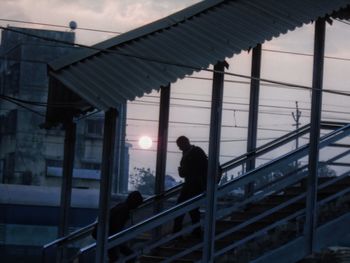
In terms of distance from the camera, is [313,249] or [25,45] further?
[25,45]

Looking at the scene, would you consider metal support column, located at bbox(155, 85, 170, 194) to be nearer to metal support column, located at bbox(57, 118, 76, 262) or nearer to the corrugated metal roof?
metal support column, located at bbox(57, 118, 76, 262)

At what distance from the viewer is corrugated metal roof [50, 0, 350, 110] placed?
9.49 metres

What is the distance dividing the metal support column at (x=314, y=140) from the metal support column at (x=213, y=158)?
1188 millimetres

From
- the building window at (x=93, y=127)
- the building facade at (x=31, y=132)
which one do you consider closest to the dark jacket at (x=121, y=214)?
the building facade at (x=31, y=132)

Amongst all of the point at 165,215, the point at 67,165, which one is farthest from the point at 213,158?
the point at 67,165

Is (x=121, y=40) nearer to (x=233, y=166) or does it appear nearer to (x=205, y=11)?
(x=205, y=11)

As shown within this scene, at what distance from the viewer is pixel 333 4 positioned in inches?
425

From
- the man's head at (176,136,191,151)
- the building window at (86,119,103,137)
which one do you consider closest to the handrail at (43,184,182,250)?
the man's head at (176,136,191,151)

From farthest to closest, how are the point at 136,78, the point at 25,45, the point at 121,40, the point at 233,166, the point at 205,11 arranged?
the point at 25,45, the point at 233,166, the point at 205,11, the point at 121,40, the point at 136,78

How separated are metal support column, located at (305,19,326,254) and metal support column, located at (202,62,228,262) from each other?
1.19 metres

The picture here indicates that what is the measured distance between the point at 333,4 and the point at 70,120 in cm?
343

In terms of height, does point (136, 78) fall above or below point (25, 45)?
below

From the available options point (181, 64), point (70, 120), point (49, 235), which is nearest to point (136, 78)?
point (181, 64)

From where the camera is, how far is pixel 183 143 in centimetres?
1180
